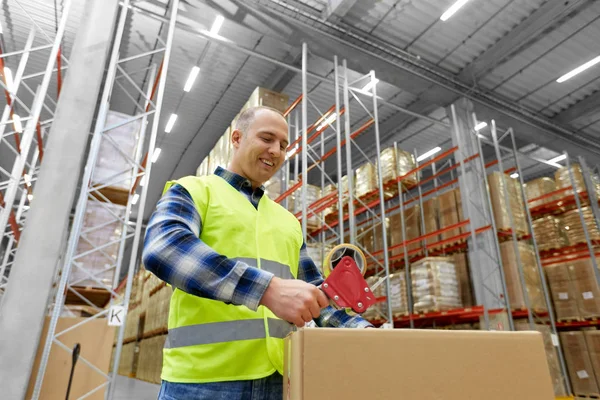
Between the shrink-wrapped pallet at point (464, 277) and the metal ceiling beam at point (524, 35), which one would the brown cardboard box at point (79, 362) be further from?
the metal ceiling beam at point (524, 35)

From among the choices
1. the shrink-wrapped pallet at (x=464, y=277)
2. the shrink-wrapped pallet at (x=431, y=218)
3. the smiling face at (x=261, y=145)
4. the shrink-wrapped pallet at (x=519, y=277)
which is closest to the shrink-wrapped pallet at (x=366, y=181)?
the shrink-wrapped pallet at (x=431, y=218)

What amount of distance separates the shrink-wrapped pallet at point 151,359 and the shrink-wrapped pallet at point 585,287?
9212 mm

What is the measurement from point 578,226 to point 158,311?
10.6m

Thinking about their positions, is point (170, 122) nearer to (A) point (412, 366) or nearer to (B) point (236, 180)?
(B) point (236, 180)

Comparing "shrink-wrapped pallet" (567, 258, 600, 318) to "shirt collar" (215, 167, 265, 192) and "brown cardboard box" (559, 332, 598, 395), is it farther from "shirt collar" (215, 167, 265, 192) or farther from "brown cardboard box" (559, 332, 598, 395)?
"shirt collar" (215, 167, 265, 192)

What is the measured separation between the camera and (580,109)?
10328mm

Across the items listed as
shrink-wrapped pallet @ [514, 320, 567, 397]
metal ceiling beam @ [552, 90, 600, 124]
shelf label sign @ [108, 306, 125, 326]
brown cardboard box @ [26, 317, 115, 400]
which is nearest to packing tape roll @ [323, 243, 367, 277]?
shelf label sign @ [108, 306, 125, 326]

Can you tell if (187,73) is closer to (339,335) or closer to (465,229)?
(465,229)

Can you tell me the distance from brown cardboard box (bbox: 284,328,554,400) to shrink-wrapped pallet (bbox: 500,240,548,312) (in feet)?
24.4

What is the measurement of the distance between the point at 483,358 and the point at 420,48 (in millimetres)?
8783

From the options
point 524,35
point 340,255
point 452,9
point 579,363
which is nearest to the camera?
point 340,255

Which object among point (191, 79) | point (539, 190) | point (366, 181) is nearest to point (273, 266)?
point (366, 181)

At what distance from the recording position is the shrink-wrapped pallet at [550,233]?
→ 920cm

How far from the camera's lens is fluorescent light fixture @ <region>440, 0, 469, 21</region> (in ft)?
24.2
